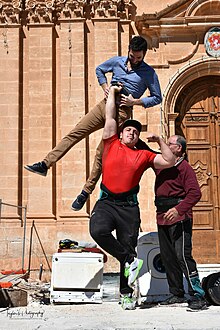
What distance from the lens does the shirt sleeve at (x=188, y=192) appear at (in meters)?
5.29

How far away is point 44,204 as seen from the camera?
10.5 metres

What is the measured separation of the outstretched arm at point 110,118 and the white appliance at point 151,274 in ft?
4.88

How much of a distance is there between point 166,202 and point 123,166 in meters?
0.69

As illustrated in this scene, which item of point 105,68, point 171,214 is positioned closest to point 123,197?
point 171,214

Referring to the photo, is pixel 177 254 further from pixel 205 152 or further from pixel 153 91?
pixel 205 152

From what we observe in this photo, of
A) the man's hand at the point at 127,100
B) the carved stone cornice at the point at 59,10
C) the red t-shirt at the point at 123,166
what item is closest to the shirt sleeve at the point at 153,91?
the man's hand at the point at 127,100

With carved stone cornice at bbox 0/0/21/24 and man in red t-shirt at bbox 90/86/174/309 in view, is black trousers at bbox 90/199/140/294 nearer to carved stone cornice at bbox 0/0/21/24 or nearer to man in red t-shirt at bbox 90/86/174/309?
man in red t-shirt at bbox 90/86/174/309

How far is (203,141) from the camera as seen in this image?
1120 cm

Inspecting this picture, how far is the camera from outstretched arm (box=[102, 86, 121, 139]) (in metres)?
5.36

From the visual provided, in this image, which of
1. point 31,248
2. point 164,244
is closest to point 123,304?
point 164,244

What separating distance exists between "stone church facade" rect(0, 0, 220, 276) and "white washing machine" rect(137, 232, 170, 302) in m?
4.44

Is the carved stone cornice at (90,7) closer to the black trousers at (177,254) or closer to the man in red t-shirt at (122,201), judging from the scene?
the man in red t-shirt at (122,201)

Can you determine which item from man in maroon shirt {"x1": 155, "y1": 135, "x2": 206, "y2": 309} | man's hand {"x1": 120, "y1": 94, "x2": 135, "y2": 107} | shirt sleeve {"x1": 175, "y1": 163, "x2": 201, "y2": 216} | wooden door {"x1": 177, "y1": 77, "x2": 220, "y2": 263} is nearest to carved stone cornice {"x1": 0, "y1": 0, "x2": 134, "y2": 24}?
wooden door {"x1": 177, "y1": 77, "x2": 220, "y2": 263}

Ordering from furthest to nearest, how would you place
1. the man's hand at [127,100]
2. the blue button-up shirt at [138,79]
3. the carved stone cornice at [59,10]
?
the carved stone cornice at [59,10]
the blue button-up shirt at [138,79]
the man's hand at [127,100]
